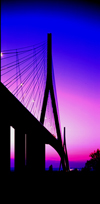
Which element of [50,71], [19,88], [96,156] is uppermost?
[50,71]

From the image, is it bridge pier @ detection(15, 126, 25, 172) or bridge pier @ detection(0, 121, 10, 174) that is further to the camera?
bridge pier @ detection(15, 126, 25, 172)

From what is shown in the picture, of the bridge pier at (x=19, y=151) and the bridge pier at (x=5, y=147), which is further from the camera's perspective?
the bridge pier at (x=19, y=151)

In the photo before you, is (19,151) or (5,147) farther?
(19,151)

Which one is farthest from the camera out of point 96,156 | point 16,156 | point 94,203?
point 96,156

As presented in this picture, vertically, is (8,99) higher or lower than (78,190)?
higher

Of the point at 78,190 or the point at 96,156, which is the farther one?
the point at 96,156

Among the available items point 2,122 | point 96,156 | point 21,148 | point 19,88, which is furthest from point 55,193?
point 96,156

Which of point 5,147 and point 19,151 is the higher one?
point 5,147

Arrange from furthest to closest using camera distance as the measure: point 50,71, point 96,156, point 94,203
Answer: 1. point 96,156
2. point 50,71
3. point 94,203

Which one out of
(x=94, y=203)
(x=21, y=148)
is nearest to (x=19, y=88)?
(x=21, y=148)

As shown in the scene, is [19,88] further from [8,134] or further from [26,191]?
[26,191]

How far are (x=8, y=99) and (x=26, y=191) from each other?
195 cm

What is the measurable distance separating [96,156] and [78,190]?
31.3 meters

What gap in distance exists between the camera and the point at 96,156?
36.0 meters
